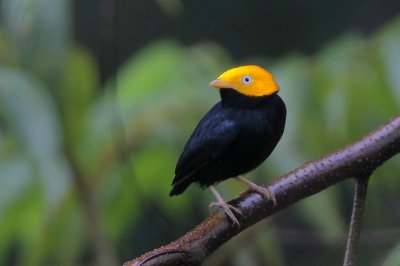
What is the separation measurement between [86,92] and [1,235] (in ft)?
0.93

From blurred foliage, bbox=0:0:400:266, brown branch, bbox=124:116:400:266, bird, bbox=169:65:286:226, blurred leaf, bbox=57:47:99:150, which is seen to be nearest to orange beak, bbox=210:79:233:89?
bird, bbox=169:65:286:226

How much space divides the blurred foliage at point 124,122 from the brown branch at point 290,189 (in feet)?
0.90

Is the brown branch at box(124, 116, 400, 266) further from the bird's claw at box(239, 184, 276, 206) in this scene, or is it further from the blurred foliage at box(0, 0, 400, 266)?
the blurred foliage at box(0, 0, 400, 266)

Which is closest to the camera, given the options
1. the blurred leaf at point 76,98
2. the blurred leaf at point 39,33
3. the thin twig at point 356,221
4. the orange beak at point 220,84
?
the orange beak at point 220,84

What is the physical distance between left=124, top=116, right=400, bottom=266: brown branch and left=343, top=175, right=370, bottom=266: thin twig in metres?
0.02

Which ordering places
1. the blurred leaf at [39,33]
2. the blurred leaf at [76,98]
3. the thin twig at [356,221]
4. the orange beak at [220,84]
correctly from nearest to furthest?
the orange beak at [220,84]
the thin twig at [356,221]
the blurred leaf at [39,33]
the blurred leaf at [76,98]

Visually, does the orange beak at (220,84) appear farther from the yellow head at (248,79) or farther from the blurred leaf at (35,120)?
the blurred leaf at (35,120)

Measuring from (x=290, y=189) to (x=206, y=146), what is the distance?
0.51 ft

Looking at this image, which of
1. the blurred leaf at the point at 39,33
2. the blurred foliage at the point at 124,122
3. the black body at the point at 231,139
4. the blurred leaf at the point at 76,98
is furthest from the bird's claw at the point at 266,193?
the blurred leaf at the point at 76,98

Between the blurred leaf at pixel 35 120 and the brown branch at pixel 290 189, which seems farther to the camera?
the blurred leaf at pixel 35 120

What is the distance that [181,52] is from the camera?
147 cm

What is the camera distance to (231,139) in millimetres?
659

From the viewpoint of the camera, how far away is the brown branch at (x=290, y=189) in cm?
69

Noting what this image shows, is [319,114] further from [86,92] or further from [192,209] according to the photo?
[192,209]
